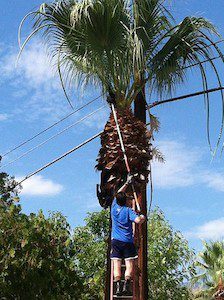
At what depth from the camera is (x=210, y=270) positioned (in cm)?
3466

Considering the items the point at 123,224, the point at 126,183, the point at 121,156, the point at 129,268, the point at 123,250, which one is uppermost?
the point at 121,156

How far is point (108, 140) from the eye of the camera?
1031 cm

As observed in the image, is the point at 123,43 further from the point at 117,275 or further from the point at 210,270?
the point at 210,270

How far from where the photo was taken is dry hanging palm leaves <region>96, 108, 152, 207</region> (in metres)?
10.0

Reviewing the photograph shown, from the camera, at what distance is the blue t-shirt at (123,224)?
28.4ft

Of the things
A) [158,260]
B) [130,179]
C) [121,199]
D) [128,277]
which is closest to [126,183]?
[130,179]

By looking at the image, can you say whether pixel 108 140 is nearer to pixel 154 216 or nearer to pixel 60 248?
pixel 60 248

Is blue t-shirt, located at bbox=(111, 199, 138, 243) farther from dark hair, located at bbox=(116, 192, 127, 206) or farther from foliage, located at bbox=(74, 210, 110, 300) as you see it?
foliage, located at bbox=(74, 210, 110, 300)

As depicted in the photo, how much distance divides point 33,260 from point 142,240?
15.1 ft

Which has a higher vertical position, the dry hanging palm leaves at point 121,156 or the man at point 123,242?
the dry hanging palm leaves at point 121,156

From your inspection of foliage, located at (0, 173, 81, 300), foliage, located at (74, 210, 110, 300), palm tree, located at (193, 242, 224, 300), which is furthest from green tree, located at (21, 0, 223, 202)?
palm tree, located at (193, 242, 224, 300)

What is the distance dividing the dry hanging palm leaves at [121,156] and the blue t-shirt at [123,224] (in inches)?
48.1

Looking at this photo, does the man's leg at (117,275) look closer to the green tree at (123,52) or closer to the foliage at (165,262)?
the green tree at (123,52)

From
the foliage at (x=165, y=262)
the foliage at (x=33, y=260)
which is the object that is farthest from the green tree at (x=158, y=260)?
the foliage at (x=33, y=260)
